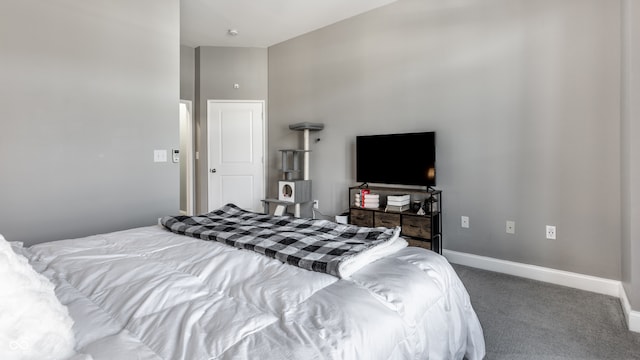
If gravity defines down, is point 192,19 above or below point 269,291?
above

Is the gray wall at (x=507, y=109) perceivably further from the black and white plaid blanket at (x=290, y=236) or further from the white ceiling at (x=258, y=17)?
the black and white plaid blanket at (x=290, y=236)

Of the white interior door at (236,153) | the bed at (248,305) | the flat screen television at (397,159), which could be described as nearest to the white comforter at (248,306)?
the bed at (248,305)

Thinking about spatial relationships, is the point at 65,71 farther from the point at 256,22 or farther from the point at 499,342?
the point at 499,342

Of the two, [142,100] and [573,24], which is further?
[142,100]

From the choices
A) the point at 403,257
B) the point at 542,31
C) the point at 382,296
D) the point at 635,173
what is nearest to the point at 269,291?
the point at 382,296

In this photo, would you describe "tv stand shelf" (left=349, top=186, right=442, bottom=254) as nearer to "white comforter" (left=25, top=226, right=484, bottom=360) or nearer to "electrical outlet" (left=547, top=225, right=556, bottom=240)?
"electrical outlet" (left=547, top=225, right=556, bottom=240)

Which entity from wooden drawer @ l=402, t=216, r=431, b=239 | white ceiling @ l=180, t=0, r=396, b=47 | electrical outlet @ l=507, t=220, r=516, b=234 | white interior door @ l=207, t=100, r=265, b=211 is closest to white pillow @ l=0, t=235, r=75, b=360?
wooden drawer @ l=402, t=216, r=431, b=239

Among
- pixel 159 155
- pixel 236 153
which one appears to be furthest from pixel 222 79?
pixel 159 155

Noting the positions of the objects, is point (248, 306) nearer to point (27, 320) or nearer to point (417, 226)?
point (27, 320)

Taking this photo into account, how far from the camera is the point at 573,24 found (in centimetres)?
264

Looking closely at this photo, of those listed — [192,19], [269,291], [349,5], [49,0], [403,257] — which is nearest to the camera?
[269,291]

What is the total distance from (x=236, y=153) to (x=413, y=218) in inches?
116

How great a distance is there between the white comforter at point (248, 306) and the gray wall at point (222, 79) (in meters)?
3.62

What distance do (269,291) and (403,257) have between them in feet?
1.99
